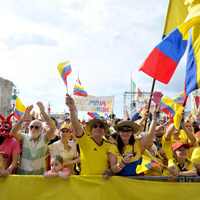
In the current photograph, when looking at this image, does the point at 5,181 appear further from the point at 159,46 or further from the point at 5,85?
the point at 5,85

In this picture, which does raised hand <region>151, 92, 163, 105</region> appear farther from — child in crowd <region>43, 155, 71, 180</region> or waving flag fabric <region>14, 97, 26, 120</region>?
waving flag fabric <region>14, 97, 26, 120</region>

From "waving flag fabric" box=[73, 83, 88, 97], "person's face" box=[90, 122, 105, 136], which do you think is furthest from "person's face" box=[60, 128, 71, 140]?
"waving flag fabric" box=[73, 83, 88, 97]

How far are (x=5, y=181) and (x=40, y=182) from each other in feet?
1.74

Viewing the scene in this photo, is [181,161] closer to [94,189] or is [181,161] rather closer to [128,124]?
[128,124]

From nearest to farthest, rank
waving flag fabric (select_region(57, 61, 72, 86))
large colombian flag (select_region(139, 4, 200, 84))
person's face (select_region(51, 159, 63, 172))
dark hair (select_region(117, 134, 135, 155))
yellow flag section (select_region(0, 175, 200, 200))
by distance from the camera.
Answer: yellow flag section (select_region(0, 175, 200, 200)) → dark hair (select_region(117, 134, 135, 155)) → person's face (select_region(51, 159, 63, 172)) → large colombian flag (select_region(139, 4, 200, 84)) → waving flag fabric (select_region(57, 61, 72, 86))

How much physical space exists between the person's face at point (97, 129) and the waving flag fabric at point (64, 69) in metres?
1.47

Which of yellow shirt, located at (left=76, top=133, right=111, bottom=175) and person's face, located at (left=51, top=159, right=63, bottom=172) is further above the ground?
yellow shirt, located at (left=76, top=133, right=111, bottom=175)

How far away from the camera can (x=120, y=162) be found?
10.1 ft

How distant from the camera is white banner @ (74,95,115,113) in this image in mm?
10719

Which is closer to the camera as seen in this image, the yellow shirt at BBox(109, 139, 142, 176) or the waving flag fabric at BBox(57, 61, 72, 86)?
the yellow shirt at BBox(109, 139, 142, 176)

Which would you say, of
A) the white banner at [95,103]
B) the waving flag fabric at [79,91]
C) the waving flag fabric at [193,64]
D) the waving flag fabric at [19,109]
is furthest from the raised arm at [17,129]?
the waving flag fabric at [79,91]

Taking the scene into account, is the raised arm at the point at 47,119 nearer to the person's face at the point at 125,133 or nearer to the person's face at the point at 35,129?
the person's face at the point at 35,129

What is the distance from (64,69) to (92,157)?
2199mm

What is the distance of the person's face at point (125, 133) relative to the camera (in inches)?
137
